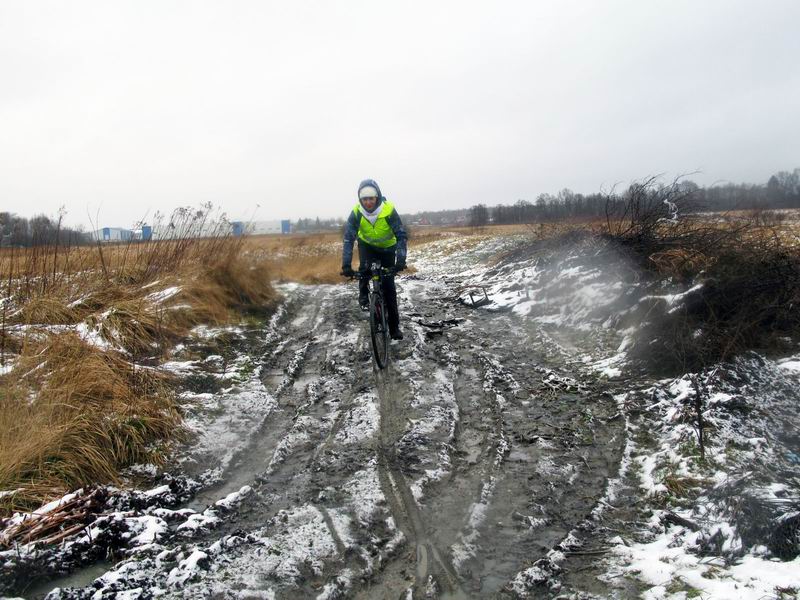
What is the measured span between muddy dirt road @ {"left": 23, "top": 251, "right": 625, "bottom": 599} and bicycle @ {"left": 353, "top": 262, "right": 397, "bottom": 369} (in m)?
0.25

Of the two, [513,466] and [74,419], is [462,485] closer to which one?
[513,466]

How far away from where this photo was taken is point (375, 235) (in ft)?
21.1

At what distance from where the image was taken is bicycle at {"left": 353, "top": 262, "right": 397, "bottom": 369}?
591cm

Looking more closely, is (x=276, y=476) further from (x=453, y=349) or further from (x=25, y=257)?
(x=25, y=257)

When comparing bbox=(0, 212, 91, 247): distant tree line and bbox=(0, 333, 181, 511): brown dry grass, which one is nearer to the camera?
bbox=(0, 333, 181, 511): brown dry grass

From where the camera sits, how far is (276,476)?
3.63 m

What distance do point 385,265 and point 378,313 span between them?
85 cm

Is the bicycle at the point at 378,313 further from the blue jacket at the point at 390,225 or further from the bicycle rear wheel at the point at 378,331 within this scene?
Answer: the blue jacket at the point at 390,225

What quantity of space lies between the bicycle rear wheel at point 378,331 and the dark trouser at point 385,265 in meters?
0.21

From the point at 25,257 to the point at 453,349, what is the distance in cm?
592

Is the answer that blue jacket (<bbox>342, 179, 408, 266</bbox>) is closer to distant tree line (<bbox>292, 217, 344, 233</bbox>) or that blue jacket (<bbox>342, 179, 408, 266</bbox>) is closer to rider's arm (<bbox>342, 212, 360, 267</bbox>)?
rider's arm (<bbox>342, 212, 360, 267</bbox>)

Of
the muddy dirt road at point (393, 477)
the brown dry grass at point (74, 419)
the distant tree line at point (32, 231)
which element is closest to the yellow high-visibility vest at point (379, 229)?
the muddy dirt road at point (393, 477)

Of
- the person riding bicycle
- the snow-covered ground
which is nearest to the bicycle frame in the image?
the person riding bicycle

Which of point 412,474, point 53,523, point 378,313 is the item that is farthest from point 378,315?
point 53,523
